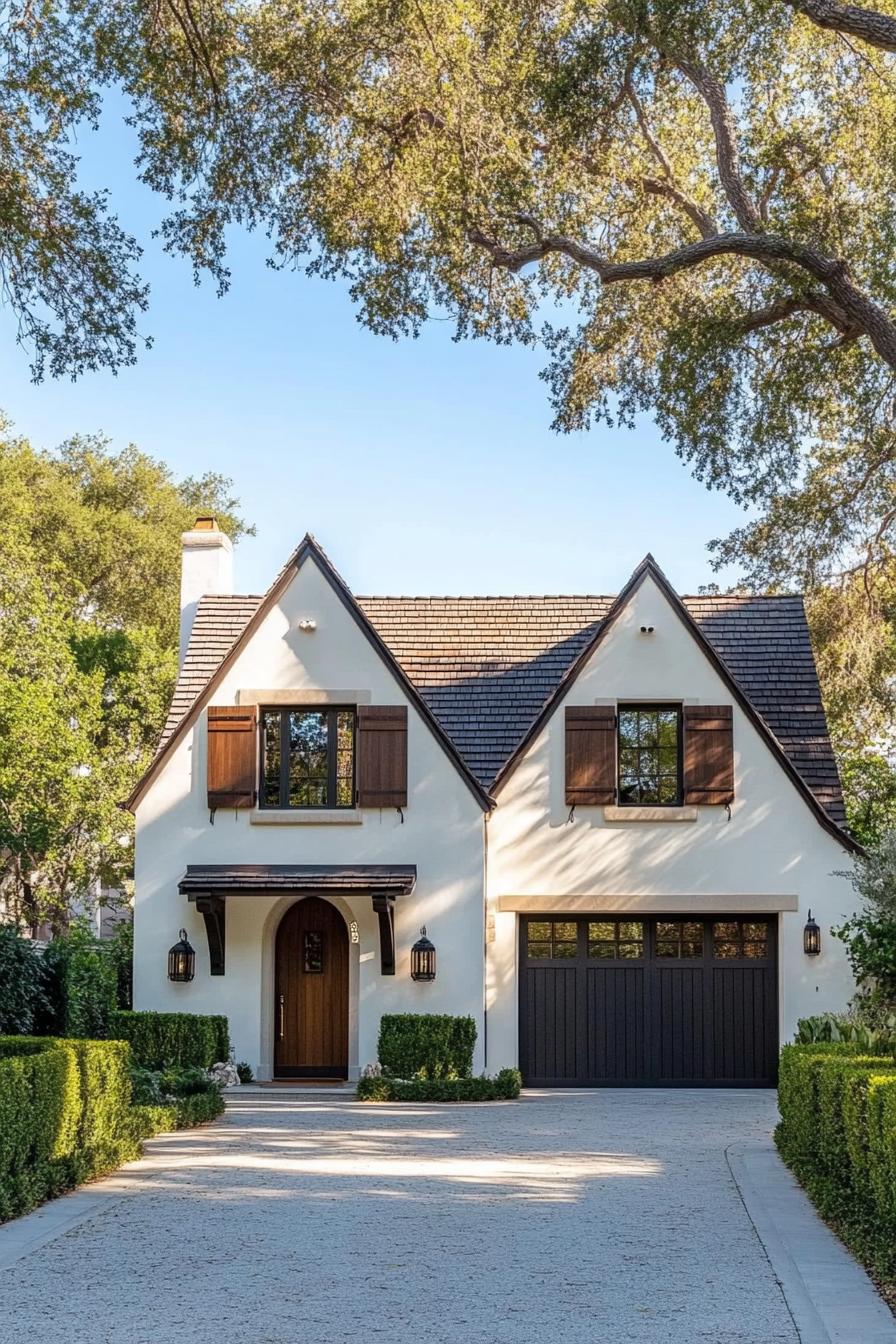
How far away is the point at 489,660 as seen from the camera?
22844 mm

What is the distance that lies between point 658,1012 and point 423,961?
3313 millimetres

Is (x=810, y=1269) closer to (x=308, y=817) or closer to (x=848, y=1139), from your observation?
(x=848, y=1139)

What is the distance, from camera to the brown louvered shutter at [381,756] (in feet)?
67.6

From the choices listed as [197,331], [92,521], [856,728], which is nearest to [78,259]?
[197,331]

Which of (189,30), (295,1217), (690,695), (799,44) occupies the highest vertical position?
(799,44)

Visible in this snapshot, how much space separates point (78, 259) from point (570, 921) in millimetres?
11435

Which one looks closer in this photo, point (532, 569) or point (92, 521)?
point (532, 569)

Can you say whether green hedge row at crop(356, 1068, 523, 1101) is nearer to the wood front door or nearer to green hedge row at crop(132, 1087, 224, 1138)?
the wood front door

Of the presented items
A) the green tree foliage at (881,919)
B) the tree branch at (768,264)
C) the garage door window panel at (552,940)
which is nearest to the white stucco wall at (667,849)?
the garage door window panel at (552,940)

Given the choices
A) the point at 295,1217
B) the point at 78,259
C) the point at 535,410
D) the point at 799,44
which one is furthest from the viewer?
the point at 535,410

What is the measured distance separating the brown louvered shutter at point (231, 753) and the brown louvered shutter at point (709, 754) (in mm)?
5901

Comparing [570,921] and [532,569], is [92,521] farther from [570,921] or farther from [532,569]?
[570,921]

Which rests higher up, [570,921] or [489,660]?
[489,660]

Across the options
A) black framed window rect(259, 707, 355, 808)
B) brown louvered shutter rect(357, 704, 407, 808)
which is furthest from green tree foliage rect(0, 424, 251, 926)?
brown louvered shutter rect(357, 704, 407, 808)
